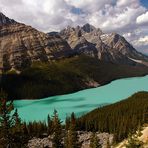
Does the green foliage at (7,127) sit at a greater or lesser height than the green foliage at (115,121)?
greater

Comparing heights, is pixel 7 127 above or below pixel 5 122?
below

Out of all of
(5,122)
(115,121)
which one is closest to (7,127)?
(5,122)

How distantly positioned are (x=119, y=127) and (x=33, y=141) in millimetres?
42389

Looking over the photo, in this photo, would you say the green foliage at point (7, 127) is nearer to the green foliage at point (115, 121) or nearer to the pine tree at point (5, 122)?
the pine tree at point (5, 122)

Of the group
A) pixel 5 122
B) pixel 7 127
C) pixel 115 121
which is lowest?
pixel 115 121

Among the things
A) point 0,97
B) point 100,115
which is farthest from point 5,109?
point 100,115

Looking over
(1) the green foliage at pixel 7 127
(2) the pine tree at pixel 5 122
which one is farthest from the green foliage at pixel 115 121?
(2) the pine tree at pixel 5 122

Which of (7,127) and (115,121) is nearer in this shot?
(7,127)

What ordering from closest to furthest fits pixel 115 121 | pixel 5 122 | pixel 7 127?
pixel 5 122, pixel 7 127, pixel 115 121

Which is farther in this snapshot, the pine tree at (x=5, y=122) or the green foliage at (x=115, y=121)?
the green foliage at (x=115, y=121)

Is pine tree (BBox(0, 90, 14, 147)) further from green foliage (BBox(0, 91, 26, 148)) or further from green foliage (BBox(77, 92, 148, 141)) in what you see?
green foliage (BBox(77, 92, 148, 141))

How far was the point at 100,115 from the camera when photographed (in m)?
A: 191

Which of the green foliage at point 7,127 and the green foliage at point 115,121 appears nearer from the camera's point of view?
the green foliage at point 7,127

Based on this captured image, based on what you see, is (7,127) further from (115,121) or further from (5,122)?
(115,121)
